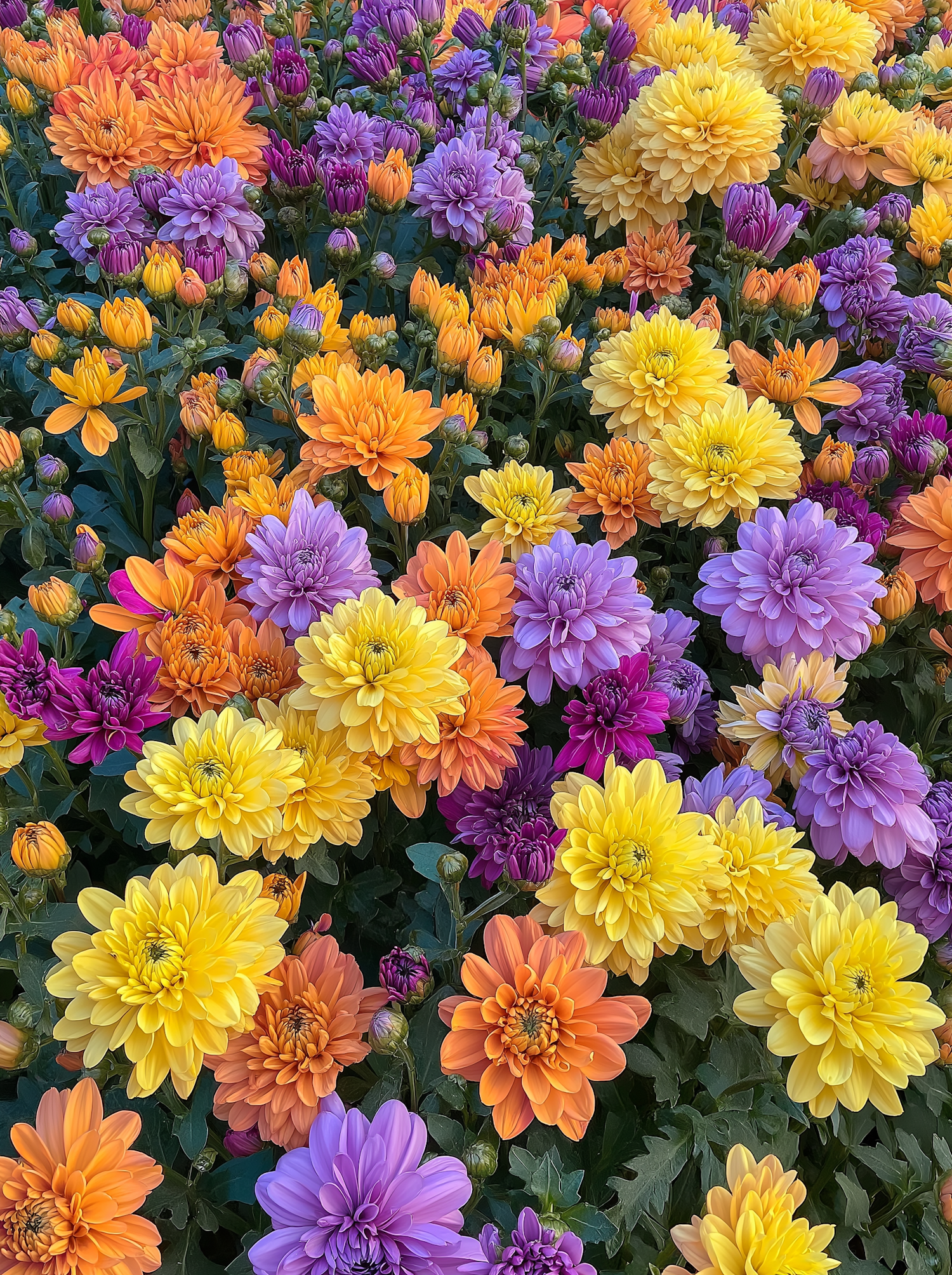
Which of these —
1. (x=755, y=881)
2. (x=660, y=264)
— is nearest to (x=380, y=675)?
(x=755, y=881)

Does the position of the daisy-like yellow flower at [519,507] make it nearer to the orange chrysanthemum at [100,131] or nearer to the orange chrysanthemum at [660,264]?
the orange chrysanthemum at [660,264]

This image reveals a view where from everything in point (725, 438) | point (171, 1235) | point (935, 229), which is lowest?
point (171, 1235)

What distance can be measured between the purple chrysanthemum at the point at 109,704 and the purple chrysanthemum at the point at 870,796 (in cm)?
110

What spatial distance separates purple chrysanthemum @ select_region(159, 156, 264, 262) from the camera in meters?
2.29

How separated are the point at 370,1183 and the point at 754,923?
68cm

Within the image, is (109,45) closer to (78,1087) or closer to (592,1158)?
(78,1087)

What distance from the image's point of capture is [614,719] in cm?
164

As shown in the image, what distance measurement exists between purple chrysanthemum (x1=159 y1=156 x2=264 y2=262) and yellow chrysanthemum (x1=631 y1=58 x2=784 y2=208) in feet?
3.58

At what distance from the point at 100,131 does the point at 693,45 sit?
170 cm

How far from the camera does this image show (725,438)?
1944 mm

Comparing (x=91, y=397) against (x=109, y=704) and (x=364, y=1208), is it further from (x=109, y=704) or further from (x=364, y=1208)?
(x=364, y=1208)

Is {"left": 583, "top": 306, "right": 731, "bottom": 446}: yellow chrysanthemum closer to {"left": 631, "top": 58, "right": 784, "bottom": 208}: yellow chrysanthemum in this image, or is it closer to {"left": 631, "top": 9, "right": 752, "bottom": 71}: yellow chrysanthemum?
{"left": 631, "top": 58, "right": 784, "bottom": 208}: yellow chrysanthemum

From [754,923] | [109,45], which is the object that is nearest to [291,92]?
[109,45]

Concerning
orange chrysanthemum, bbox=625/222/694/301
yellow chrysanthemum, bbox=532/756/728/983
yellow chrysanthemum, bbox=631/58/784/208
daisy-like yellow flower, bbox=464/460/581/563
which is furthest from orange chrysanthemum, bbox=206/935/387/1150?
yellow chrysanthemum, bbox=631/58/784/208
